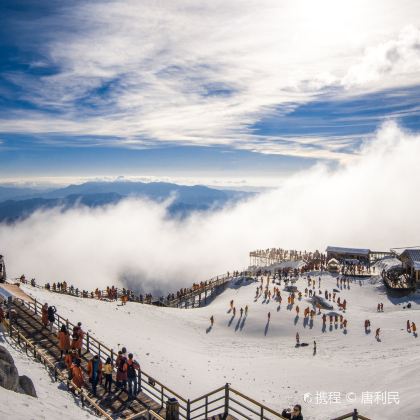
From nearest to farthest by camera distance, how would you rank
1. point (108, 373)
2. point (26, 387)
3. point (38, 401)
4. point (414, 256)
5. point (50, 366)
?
point (38, 401), point (26, 387), point (108, 373), point (50, 366), point (414, 256)

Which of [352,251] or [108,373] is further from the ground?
[352,251]

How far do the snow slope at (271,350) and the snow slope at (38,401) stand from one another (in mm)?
8671

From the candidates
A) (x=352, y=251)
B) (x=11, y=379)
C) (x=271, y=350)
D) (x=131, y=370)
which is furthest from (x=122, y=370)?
(x=352, y=251)

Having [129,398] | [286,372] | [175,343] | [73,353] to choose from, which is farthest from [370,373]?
[73,353]

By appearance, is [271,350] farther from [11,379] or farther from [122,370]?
[11,379]

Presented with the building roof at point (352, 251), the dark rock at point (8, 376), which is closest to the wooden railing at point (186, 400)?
the dark rock at point (8, 376)

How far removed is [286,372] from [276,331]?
903cm

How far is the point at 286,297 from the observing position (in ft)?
140

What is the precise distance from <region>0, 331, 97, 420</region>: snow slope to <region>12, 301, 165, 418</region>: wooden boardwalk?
1.04 meters

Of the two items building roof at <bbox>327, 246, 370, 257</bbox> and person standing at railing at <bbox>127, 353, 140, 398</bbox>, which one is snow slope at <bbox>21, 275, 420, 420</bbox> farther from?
building roof at <bbox>327, 246, 370, 257</bbox>

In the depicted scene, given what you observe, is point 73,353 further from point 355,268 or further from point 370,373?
point 355,268

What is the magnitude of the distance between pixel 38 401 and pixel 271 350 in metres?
23.7

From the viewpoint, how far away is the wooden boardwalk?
1431 cm

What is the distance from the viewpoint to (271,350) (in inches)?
1275
